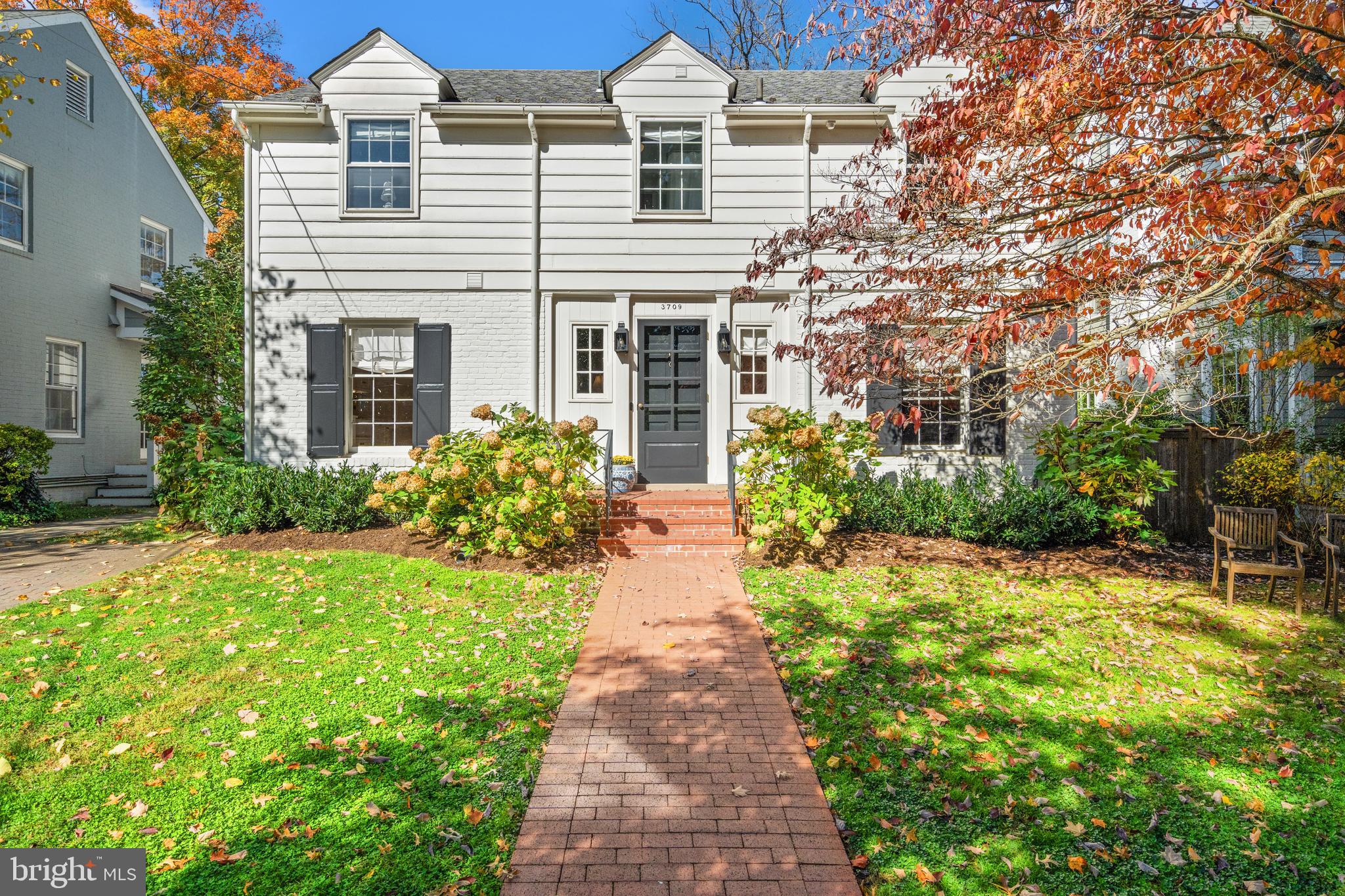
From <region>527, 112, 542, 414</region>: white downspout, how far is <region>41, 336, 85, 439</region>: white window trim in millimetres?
9721

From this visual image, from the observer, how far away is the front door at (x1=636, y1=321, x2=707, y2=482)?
9.28 m

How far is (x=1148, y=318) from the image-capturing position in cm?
472

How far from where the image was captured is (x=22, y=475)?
10094 millimetres

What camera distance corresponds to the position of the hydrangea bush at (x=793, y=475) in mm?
6816

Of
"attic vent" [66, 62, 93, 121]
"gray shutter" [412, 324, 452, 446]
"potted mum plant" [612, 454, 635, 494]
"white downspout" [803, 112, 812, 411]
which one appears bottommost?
"potted mum plant" [612, 454, 635, 494]

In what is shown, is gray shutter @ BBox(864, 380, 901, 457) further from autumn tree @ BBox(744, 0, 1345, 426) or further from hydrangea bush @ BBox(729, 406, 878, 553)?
autumn tree @ BBox(744, 0, 1345, 426)

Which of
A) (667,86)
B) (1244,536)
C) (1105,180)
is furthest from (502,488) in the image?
(1244,536)

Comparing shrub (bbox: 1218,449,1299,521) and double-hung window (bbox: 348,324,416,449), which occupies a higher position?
double-hung window (bbox: 348,324,416,449)

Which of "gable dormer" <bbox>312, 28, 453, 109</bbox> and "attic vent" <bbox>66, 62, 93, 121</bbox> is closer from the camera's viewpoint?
"gable dormer" <bbox>312, 28, 453, 109</bbox>

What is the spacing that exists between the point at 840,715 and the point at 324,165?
9.52m

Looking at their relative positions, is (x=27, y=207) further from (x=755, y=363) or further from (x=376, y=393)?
(x=755, y=363)

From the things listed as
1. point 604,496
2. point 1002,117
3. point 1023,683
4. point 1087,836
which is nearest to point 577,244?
point 604,496

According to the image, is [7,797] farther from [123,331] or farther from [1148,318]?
[123,331]

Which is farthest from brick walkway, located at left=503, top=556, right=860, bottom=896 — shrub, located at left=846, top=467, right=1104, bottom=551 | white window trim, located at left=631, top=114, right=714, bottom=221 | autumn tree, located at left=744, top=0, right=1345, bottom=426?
white window trim, located at left=631, top=114, right=714, bottom=221
